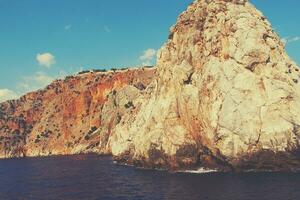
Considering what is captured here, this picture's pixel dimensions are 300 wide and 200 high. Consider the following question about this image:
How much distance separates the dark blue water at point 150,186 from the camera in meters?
80.4

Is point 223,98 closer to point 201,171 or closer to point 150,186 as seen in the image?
point 201,171

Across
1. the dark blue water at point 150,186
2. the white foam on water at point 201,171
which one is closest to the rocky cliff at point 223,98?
the white foam on water at point 201,171

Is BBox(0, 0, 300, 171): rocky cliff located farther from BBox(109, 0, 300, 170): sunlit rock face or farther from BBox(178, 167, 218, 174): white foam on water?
BBox(178, 167, 218, 174): white foam on water

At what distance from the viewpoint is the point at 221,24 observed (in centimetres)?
11706

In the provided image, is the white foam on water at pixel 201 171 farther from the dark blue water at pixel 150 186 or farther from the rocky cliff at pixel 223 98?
the dark blue water at pixel 150 186

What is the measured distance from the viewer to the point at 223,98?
107 m

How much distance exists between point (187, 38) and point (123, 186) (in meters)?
46.8

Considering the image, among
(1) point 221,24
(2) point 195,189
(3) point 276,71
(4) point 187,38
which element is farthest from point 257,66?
(2) point 195,189

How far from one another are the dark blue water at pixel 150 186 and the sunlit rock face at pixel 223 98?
6250 mm

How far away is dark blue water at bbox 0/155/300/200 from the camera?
8042cm

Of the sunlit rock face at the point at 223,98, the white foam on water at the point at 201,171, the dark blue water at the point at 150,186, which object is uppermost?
the sunlit rock face at the point at 223,98

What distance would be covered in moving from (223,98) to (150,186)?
2817 cm

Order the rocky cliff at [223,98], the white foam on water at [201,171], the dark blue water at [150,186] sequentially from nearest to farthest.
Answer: the dark blue water at [150,186]
the rocky cliff at [223,98]
the white foam on water at [201,171]

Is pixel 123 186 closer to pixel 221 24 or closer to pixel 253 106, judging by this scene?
pixel 253 106
